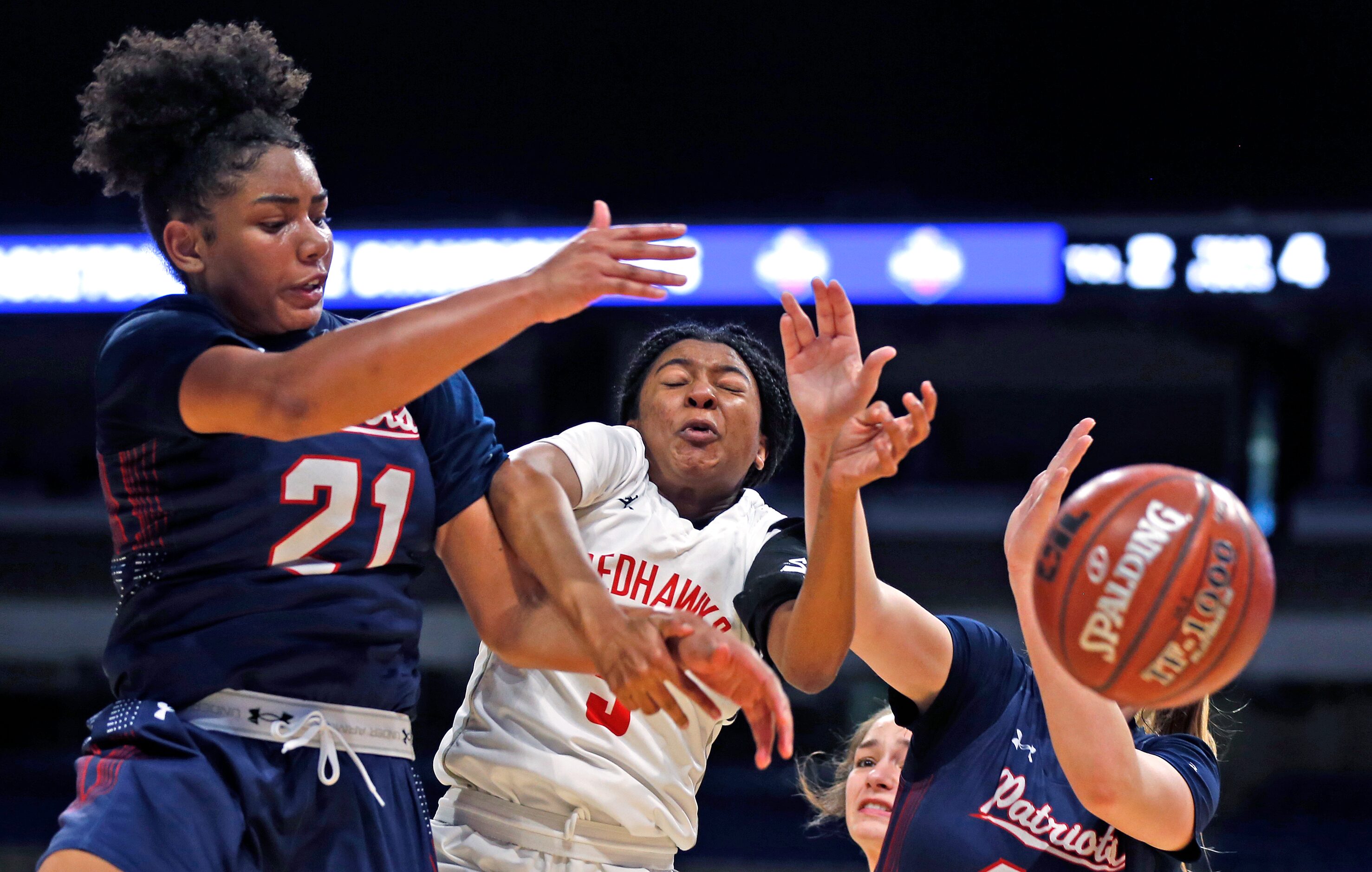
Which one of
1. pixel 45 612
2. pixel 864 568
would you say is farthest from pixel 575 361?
pixel 864 568

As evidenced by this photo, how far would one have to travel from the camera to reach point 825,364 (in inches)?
92.1

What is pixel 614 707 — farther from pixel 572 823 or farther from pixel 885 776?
pixel 885 776

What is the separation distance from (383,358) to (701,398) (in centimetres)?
134

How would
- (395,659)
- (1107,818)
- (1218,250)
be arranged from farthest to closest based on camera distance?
1. (1218,250)
2. (1107,818)
3. (395,659)

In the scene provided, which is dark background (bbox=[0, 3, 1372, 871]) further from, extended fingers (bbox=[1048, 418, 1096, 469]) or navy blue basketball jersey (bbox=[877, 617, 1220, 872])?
extended fingers (bbox=[1048, 418, 1096, 469])

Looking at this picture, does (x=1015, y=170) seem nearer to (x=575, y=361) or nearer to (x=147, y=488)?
(x=575, y=361)

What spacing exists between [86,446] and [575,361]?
3.22 meters

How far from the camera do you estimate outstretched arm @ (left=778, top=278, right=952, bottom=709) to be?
225cm

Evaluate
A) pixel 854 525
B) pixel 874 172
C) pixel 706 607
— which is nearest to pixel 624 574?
pixel 706 607

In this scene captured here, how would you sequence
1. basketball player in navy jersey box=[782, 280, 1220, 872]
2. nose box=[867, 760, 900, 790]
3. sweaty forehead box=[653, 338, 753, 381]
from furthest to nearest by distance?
nose box=[867, 760, 900, 790] < sweaty forehead box=[653, 338, 753, 381] < basketball player in navy jersey box=[782, 280, 1220, 872]

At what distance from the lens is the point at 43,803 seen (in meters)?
7.20

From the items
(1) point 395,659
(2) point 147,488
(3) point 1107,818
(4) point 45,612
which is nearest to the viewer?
(2) point 147,488

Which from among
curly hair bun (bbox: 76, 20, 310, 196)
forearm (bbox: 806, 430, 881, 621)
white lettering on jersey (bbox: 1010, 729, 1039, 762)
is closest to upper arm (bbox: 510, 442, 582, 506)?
forearm (bbox: 806, 430, 881, 621)

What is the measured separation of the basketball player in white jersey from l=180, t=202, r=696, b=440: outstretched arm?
1.76 feet
